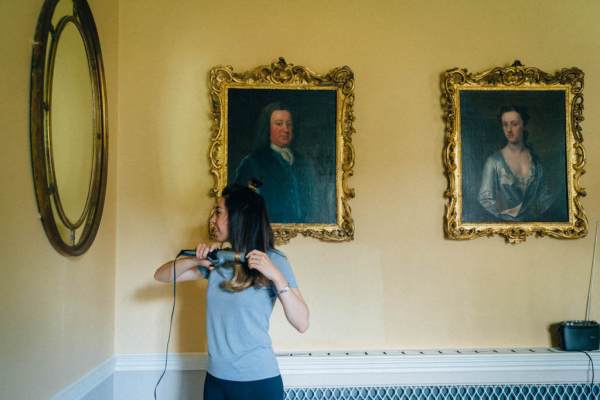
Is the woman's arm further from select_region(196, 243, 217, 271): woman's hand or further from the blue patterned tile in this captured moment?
the blue patterned tile

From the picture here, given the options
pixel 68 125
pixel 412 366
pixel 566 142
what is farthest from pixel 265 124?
pixel 566 142

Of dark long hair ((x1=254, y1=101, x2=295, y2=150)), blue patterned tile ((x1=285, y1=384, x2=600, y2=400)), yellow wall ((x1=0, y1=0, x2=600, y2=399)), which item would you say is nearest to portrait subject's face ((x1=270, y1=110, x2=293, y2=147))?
dark long hair ((x1=254, y1=101, x2=295, y2=150))

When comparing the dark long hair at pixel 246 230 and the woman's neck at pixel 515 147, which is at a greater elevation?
the woman's neck at pixel 515 147

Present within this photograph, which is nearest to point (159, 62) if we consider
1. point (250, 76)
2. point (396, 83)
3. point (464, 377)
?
point (250, 76)

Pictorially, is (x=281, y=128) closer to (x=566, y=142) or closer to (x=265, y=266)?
(x=265, y=266)

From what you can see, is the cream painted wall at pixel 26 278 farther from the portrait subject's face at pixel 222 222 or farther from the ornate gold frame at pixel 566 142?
the ornate gold frame at pixel 566 142

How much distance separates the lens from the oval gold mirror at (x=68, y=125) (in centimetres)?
168

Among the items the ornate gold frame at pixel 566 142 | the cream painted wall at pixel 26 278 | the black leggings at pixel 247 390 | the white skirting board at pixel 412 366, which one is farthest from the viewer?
the ornate gold frame at pixel 566 142

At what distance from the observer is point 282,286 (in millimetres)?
1858

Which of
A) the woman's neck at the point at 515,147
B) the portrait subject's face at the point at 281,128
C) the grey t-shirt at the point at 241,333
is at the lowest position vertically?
the grey t-shirt at the point at 241,333

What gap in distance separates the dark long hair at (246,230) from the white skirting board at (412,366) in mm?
780

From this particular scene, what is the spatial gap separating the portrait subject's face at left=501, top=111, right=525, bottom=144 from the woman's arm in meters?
1.52

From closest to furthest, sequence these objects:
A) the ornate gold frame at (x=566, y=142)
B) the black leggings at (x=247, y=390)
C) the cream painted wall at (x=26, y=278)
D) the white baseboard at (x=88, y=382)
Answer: the cream painted wall at (x=26, y=278), the black leggings at (x=247, y=390), the white baseboard at (x=88, y=382), the ornate gold frame at (x=566, y=142)

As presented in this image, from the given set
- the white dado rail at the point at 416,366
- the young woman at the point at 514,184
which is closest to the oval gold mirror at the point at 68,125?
the white dado rail at the point at 416,366
